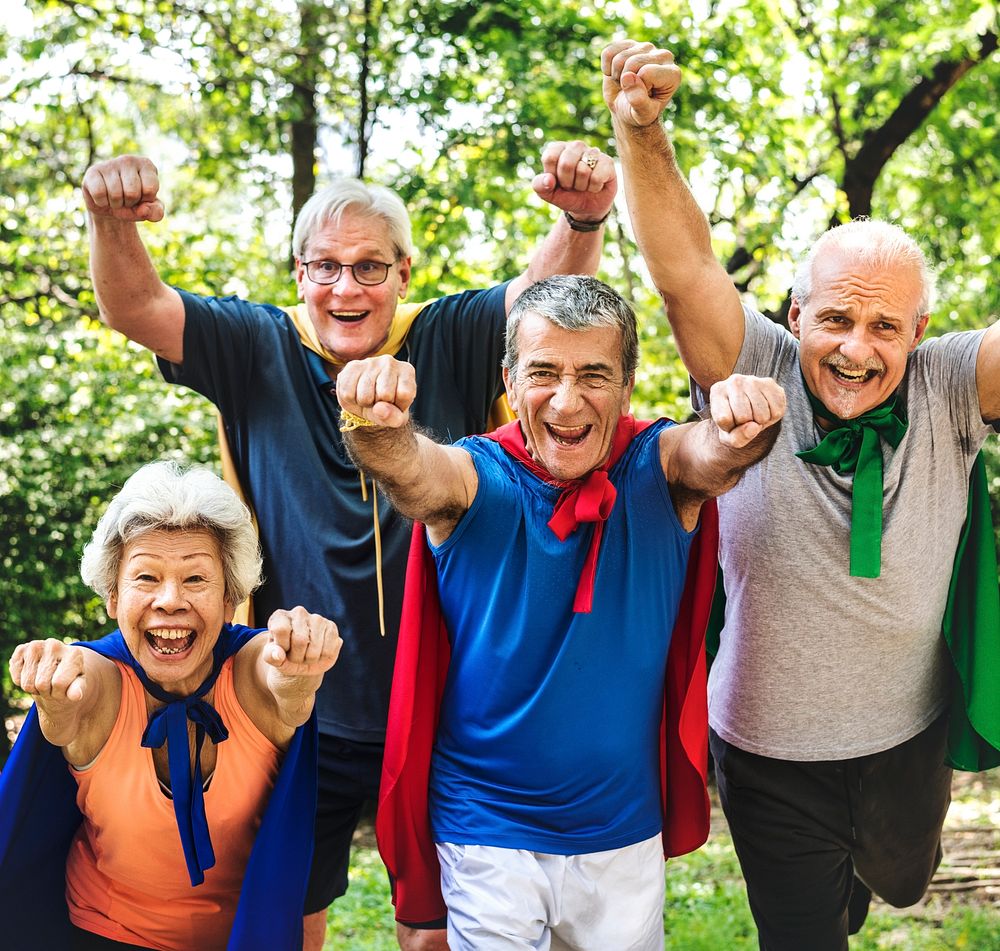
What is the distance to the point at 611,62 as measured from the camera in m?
2.69

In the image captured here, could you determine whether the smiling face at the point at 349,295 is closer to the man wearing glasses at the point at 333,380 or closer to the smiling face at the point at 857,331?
the man wearing glasses at the point at 333,380

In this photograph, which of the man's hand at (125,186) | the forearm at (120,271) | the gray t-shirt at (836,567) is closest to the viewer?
the gray t-shirt at (836,567)

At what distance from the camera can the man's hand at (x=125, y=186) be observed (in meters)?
3.06

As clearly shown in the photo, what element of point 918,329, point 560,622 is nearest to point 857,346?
point 918,329

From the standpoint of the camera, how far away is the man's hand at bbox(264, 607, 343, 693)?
2.55 metres

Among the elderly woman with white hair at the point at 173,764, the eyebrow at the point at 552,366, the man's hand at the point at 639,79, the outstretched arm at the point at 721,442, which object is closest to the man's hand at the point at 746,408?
the outstretched arm at the point at 721,442

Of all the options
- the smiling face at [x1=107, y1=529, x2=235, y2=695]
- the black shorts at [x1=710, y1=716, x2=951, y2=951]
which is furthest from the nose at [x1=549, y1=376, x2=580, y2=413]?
the black shorts at [x1=710, y1=716, x2=951, y2=951]

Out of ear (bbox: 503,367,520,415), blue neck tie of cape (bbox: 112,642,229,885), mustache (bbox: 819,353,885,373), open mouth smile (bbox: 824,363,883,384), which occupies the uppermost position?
mustache (bbox: 819,353,885,373)

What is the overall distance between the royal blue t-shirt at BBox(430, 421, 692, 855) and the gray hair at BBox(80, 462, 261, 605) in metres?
0.53

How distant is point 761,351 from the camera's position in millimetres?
2969

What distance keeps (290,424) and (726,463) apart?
1366 mm

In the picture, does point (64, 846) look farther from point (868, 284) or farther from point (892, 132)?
point (892, 132)

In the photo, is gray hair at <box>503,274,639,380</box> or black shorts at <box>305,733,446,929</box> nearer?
gray hair at <box>503,274,639,380</box>

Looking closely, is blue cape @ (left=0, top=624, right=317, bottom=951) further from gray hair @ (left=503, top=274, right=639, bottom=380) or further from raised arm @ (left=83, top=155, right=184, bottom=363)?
gray hair @ (left=503, top=274, right=639, bottom=380)
